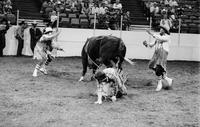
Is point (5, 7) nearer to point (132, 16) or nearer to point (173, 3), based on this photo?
point (132, 16)

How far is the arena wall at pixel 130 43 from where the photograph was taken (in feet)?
72.4

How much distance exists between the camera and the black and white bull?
12258 millimetres

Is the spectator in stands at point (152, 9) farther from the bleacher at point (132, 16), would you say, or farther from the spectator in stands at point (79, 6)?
the spectator in stands at point (79, 6)

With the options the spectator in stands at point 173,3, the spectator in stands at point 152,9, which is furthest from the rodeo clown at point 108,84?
the spectator in stands at point 173,3

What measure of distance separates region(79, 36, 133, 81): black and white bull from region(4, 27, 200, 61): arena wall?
8598 millimetres

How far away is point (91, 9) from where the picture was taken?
936 inches

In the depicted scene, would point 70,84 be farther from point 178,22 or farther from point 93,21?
point 178,22

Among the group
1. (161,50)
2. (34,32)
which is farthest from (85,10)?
(161,50)

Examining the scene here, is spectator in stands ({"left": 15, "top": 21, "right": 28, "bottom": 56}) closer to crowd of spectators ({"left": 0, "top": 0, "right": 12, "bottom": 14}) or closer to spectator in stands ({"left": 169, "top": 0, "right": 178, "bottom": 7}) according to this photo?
crowd of spectators ({"left": 0, "top": 0, "right": 12, "bottom": 14})

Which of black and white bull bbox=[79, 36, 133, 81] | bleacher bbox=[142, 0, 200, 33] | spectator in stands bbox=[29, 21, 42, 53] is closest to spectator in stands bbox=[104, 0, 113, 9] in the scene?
bleacher bbox=[142, 0, 200, 33]

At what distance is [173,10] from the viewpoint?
84.4 feet

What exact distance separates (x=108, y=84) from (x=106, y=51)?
6.94ft

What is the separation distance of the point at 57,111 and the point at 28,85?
3554 millimetres

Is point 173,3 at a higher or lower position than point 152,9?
higher
